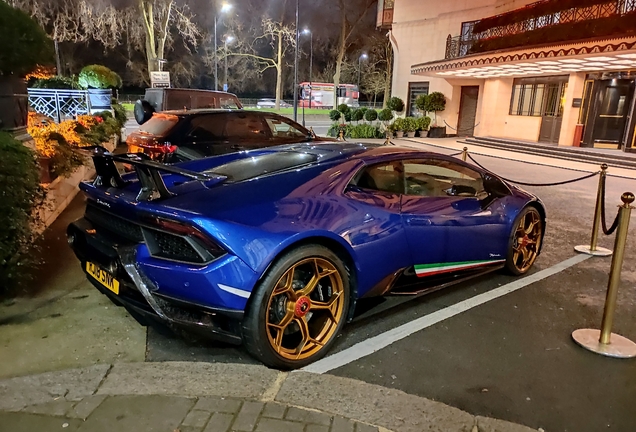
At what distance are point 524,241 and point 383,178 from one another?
6.47ft

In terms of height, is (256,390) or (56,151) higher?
→ (56,151)

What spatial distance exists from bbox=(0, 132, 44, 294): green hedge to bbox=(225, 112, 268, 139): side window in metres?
4.26

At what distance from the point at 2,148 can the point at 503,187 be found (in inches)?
177

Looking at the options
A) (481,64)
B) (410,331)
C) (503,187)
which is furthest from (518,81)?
(410,331)

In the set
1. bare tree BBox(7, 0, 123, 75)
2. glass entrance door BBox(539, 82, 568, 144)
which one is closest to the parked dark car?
glass entrance door BBox(539, 82, 568, 144)

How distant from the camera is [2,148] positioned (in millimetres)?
3793

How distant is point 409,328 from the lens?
3.72 m

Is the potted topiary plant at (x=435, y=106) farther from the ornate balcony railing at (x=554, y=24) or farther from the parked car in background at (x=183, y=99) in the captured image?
the parked car in background at (x=183, y=99)

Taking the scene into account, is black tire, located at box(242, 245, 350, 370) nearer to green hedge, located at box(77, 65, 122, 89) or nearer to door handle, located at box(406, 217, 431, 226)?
door handle, located at box(406, 217, 431, 226)

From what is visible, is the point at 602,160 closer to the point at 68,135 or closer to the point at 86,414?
the point at 68,135

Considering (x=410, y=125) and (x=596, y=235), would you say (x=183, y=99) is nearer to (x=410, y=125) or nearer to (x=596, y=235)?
(x=596, y=235)

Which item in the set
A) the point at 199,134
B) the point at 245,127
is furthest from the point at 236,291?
the point at 245,127

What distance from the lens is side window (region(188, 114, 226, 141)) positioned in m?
7.78

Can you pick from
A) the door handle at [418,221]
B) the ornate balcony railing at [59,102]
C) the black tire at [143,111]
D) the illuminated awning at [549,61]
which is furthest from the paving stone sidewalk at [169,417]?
the illuminated awning at [549,61]
